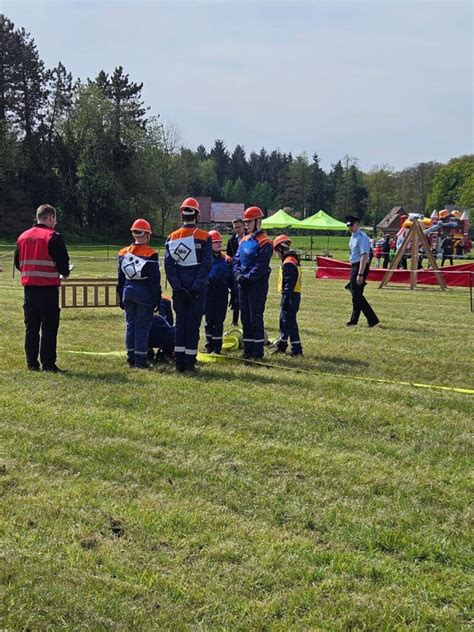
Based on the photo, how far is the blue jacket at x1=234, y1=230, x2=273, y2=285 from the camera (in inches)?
356

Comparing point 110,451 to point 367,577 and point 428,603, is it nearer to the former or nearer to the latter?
point 367,577

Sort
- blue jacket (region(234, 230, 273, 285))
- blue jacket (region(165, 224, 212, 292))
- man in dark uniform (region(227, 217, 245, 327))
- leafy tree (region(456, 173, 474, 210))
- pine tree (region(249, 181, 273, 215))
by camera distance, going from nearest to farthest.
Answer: blue jacket (region(165, 224, 212, 292))
blue jacket (region(234, 230, 273, 285))
man in dark uniform (region(227, 217, 245, 327))
leafy tree (region(456, 173, 474, 210))
pine tree (region(249, 181, 273, 215))

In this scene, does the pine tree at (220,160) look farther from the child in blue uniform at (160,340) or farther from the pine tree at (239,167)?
the child in blue uniform at (160,340)

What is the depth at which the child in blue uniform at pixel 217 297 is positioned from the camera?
32.1 ft

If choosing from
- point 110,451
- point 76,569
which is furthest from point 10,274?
point 76,569

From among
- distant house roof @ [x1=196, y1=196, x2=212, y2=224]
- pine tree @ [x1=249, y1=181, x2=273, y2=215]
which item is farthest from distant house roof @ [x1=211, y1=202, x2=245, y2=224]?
pine tree @ [x1=249, y1=181, x2=273, y2=215]

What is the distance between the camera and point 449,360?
9.96 meters

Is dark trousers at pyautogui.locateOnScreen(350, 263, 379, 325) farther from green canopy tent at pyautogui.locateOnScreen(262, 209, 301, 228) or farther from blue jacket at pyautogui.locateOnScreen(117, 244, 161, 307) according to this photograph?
green canopy tent at pyautogui.locateOnScreen(262, 209, 301, 228)

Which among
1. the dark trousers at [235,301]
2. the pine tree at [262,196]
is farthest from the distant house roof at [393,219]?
the dark trousers at [235,301]

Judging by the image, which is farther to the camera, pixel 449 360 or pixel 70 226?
pixel 70 226

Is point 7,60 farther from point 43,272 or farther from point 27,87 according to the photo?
point 43,272

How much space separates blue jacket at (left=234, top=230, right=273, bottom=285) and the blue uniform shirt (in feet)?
11.5

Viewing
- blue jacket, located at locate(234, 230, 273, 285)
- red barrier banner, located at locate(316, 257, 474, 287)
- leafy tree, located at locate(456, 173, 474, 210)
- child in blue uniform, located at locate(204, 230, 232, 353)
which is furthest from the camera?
leafy tree, located at locate(456, 173, 474, 210)

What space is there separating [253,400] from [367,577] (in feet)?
11.8
